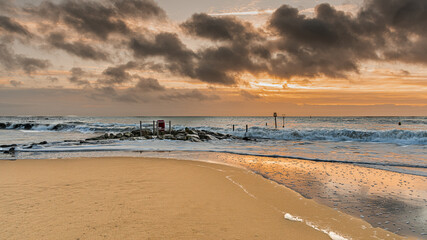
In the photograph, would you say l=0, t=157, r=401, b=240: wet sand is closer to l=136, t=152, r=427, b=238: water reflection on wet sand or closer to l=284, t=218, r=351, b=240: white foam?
l=284, t=218, r=351, b=240: white foam

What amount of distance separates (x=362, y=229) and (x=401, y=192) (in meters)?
3.25

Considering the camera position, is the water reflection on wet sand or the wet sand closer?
the wet sand

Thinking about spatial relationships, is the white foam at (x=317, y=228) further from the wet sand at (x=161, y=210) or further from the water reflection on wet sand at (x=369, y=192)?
the water reflection on wet sand at (x=369, y=192)

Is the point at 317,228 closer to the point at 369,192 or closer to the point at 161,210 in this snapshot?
the point at 161,210

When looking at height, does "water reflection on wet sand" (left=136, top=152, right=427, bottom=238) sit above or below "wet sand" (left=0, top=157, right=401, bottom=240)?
below

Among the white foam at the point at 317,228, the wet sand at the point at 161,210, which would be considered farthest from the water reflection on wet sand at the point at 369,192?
the white foam at the point at 317,228

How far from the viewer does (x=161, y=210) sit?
15.6ft

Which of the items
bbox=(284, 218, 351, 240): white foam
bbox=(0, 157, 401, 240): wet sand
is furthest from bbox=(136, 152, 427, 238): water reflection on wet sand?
bbox=(284, 218, 351, 240): white foam

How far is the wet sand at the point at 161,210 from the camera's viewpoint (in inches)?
152

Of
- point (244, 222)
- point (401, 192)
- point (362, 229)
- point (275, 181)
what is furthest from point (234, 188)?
point (401, 192)

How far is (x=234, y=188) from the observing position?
6.70 m

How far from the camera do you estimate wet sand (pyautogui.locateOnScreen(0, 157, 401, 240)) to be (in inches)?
152

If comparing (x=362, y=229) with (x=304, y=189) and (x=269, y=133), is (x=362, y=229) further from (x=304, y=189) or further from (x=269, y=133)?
(x=269, y=133)

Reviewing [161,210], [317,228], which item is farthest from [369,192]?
[161,210]
